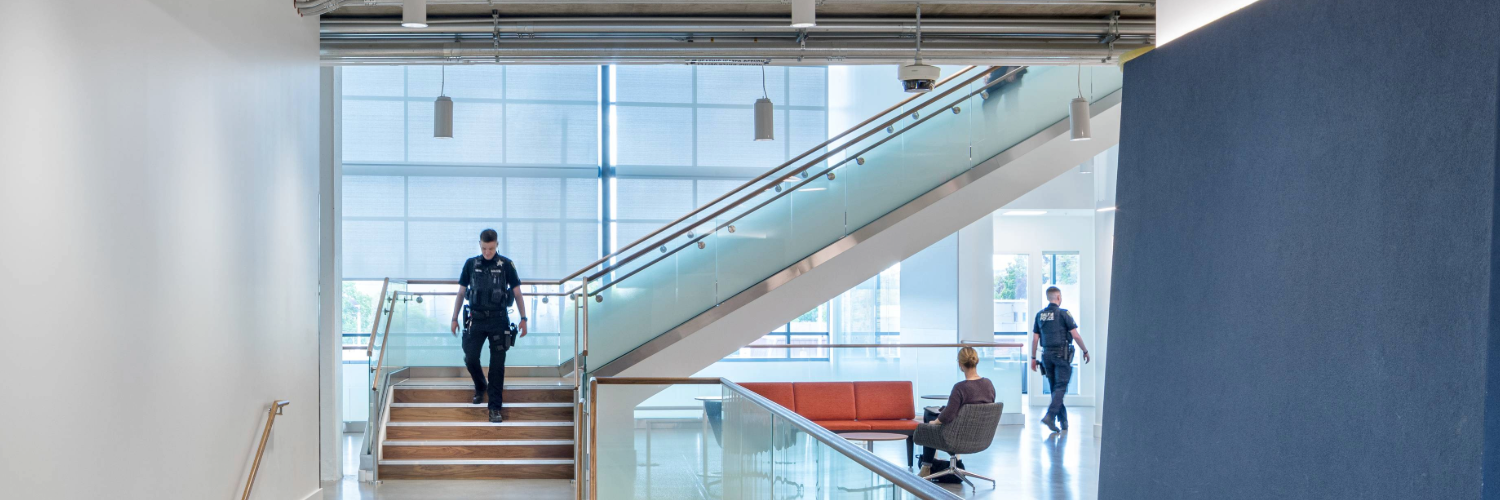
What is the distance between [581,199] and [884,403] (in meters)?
4.55

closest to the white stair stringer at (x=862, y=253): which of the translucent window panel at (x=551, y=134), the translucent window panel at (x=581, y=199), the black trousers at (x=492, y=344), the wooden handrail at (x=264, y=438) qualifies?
the black trousers at (x=492, y=344)

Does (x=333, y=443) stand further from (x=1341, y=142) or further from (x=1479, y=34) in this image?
(x=1479, y=34)

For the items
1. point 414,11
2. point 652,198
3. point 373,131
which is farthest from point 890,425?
point 373,131

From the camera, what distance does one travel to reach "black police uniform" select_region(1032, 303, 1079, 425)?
10406 millimetres

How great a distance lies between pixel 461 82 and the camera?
37.5 feet

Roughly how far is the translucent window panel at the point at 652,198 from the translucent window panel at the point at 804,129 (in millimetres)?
1401

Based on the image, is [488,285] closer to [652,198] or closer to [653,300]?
[653,300]

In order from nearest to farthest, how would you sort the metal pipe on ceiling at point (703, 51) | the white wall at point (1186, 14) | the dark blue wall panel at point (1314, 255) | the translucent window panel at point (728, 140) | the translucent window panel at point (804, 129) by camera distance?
the dark blue wall panel at point (1314, 255)
the white wall at point (1186, 14)
the metal pipe on ceiling at point (703, 51)
the translucent window panel at point (728, 140)
the translucent window panel at point (804, 129)

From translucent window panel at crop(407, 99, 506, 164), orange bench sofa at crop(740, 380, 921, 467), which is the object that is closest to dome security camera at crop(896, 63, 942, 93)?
orange bench sofa at crop(740, 380, 921, 467)

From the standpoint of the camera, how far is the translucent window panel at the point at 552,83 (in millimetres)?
11531

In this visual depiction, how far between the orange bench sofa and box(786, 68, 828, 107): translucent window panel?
4380mm

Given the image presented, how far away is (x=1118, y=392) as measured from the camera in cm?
510

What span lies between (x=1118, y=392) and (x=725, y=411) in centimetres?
208

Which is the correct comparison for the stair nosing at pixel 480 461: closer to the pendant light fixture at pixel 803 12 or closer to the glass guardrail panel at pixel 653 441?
the glass guardrail panel at pixel 653 441
